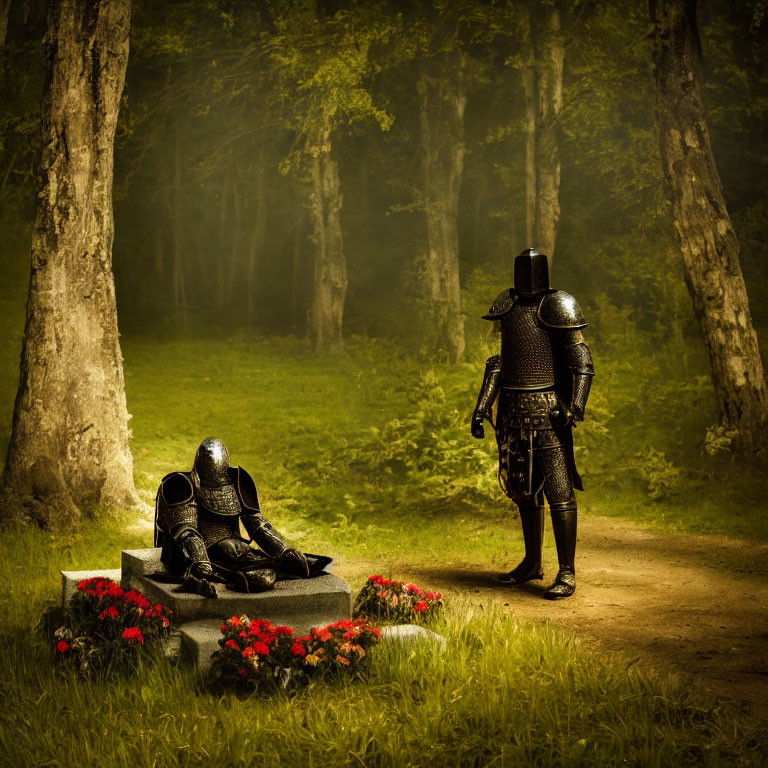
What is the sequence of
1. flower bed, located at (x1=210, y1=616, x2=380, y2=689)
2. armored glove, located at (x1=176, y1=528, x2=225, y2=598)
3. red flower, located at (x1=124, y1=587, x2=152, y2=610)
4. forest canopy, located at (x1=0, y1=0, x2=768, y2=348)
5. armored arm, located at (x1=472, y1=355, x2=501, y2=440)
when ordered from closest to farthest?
flower bed, located at (x1=210, y1=616, x2=380, y2=689) → red flower, located at (x1=124, y1=587, x2=152, y2=610) → armored glove, located at (x1=176, y1=528, x2=225, y2=598) → armored arm, located at (x1=472, y1=355, x2=501, y2=440) → forest canopy, located at (x1=0, y1=0, x2=768, y2=348)

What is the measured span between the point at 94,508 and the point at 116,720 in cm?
494

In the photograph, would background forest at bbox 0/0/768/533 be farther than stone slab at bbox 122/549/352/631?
Yes

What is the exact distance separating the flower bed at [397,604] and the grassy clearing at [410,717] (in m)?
0.60

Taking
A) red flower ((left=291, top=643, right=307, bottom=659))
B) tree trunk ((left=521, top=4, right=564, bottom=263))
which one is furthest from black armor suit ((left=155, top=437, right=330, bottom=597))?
tree trunk ((left=521, top=4, right=564, bottom=263))

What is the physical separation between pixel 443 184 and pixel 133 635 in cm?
1586

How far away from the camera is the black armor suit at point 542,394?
7082 millimetres

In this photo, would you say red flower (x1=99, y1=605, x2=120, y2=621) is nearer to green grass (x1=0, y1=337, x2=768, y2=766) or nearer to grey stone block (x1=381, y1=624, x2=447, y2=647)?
green grass (x1=0, y1=337, x2=768, y2=766)

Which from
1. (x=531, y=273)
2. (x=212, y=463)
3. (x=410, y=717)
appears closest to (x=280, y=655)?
(x=410, y=717)

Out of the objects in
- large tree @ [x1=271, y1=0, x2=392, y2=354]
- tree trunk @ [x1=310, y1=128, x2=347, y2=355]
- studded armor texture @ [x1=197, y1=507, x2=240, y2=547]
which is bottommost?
studded armor texture @ [x1=197, y1=507, x2=240, y2=547]

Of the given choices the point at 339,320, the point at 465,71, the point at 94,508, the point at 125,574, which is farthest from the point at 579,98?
the point at 125,574

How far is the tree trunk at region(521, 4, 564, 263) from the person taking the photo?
1702cm

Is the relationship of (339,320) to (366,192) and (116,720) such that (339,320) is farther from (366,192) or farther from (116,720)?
(116,720)

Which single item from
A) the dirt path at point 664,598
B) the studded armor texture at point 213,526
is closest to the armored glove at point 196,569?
the studded armor texture at point 213,526

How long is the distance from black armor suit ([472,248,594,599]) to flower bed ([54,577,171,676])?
2.79 metres
